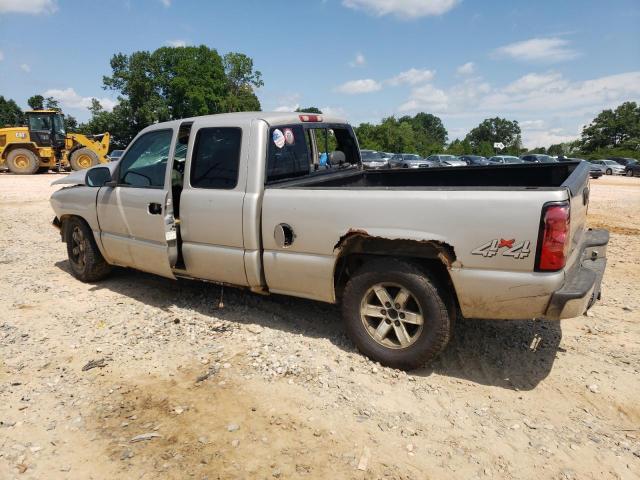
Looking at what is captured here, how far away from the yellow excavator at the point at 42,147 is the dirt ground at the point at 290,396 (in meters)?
21.2

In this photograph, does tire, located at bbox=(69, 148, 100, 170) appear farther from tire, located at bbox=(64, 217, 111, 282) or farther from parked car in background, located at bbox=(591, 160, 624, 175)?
parked car in background, located at bbox=(591, 160, 624, 175)

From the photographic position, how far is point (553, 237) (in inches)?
116

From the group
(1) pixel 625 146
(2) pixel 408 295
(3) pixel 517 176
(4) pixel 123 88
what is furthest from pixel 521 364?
(1) pixel 625 146

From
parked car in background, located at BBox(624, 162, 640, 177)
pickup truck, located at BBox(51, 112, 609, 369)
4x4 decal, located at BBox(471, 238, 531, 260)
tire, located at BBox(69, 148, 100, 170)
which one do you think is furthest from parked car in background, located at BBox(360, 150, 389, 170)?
4x4 decal, located at BBox(471, 238, 531, 260)

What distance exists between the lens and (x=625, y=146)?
61.2 m

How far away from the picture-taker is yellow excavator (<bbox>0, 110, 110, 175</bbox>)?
77.2ft

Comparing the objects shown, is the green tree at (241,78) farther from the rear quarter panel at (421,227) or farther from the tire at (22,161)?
the rear quarter panel at (421,227)

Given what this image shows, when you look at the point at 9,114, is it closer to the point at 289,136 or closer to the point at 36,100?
the point at 36,100

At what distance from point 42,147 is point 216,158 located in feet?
78.0

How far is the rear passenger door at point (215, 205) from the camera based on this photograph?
4160 mm

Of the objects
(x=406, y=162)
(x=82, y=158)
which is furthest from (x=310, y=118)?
(x=406, y=162)

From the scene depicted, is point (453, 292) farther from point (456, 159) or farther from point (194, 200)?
point (456, 159)

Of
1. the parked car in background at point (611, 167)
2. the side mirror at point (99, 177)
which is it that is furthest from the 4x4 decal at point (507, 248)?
the parked car in background at point (611, 167)

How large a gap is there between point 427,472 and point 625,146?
7209 cm
